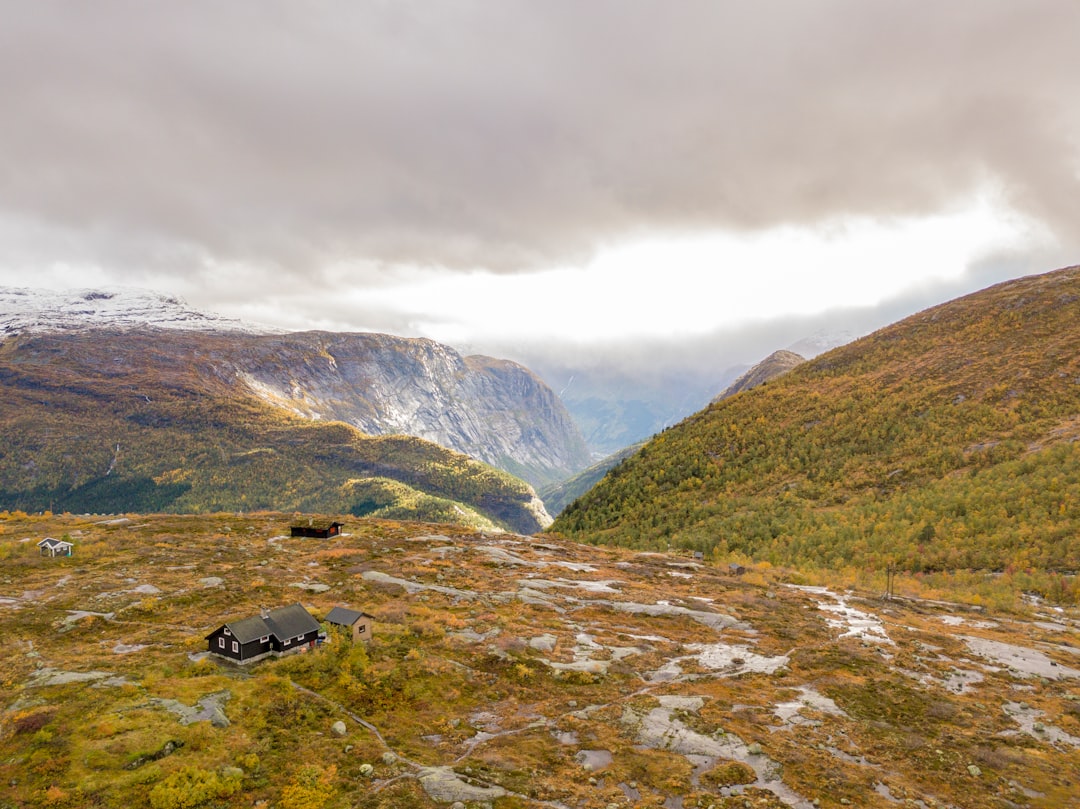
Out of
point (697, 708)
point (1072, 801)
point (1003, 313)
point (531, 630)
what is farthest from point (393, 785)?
point (1003, 313)

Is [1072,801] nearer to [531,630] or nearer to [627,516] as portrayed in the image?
[531,630]

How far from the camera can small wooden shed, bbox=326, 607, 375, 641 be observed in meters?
30.8

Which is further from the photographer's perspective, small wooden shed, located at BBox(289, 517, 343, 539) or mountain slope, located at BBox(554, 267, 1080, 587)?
small wooden shed, located at BBox(289, 517, 343, 539)

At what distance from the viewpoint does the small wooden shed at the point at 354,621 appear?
30.8m

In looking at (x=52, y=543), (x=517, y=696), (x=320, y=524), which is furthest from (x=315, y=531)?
(x=517, y=696)

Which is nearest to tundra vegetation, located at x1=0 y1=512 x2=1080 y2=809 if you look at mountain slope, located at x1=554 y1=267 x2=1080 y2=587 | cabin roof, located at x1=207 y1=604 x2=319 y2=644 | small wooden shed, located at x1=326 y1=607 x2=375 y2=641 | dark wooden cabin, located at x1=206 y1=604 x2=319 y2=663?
small wooden shed, located at x1=326 y1=607 x2=375 y2=641

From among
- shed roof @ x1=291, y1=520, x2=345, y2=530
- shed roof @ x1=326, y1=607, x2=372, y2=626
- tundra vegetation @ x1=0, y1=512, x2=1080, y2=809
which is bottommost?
shed roof @ x1=291, y1=520, x2=345, y2=530

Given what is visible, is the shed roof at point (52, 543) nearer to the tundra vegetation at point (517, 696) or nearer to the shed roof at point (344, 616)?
the tundra vegetation at point (517, 696)

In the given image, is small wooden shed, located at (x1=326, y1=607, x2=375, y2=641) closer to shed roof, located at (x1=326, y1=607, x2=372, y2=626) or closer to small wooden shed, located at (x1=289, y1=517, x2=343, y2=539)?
shed roof, located at (x1=326, y1=607, x2=372, y2=626)

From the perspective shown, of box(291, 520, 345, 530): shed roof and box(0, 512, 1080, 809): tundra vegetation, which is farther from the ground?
box(0, 512, 1080, 809): tundra vegetation

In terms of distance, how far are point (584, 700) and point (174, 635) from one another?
84.9 ft

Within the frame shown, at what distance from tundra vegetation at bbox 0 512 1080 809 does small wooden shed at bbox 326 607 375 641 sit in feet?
2.46

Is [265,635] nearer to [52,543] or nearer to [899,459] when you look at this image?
[52,543]

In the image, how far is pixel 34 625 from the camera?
102 ft
